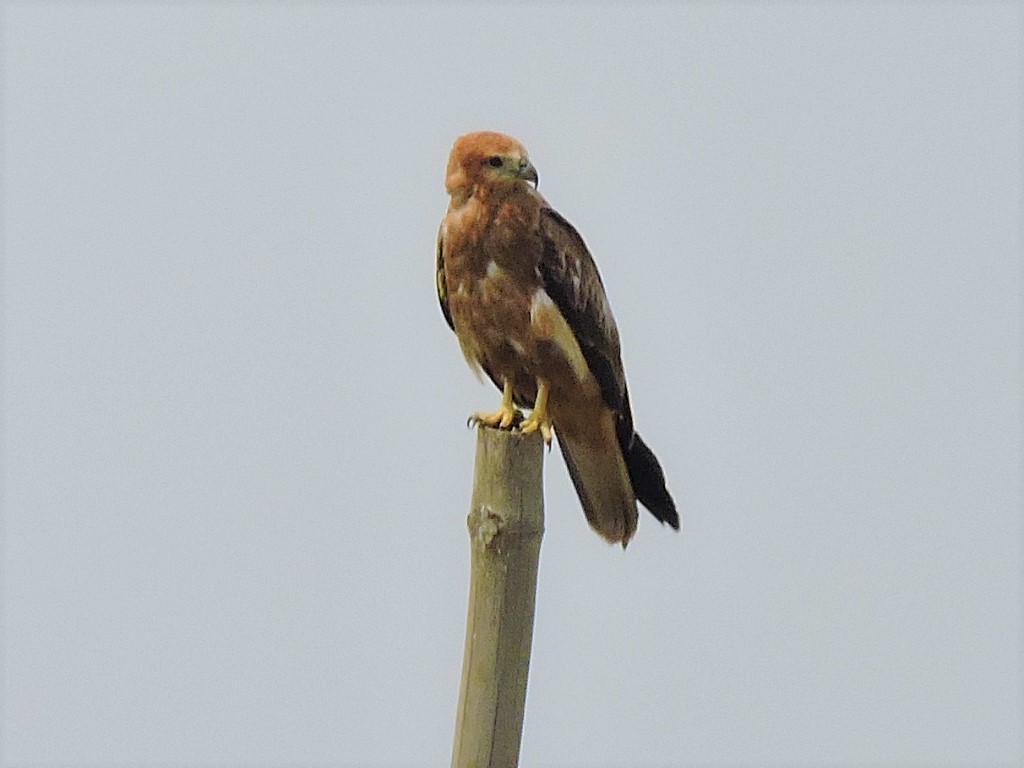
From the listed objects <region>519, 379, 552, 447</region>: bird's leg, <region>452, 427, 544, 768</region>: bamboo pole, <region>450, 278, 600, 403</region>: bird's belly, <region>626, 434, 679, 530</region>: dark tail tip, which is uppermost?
<region>450, 278, 600, 403</region>: bird's belly

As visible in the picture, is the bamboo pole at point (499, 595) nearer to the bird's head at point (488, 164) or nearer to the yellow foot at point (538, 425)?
the yellow foot at point (538, 425)

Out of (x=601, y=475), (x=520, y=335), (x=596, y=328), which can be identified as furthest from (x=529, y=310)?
(x=601, y=475)

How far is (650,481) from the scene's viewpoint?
361 cm

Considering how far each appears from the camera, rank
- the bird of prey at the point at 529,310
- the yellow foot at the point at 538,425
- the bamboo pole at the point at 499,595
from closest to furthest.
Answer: the bamboo pole at the point at 499,595 → the bird of prey at the point at 529,310 → the yellow foot at the point at 538,425

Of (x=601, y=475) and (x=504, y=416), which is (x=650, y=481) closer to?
(x=601, y=475)

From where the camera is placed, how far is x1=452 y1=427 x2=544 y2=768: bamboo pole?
10.1 feet

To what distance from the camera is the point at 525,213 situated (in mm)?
3242

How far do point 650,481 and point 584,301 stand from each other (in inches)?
20.9

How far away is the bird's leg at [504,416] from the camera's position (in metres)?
3.48

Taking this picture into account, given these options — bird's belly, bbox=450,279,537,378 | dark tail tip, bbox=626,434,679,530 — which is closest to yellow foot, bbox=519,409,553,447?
bird's belly, bbox=450,279,537,378

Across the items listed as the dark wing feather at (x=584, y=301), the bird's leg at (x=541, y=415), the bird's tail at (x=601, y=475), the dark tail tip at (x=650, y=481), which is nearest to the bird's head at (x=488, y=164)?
the dark wing feather at (x=584, y=301)

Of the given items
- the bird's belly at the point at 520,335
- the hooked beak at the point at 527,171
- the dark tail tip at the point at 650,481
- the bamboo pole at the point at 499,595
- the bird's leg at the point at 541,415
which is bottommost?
the bamboo pole at the point at 499,595

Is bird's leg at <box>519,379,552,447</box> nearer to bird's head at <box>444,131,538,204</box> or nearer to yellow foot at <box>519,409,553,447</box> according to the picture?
yellow foot at <box>519,409,553,447</box>

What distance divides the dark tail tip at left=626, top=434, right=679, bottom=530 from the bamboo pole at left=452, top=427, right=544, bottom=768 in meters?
0.51
